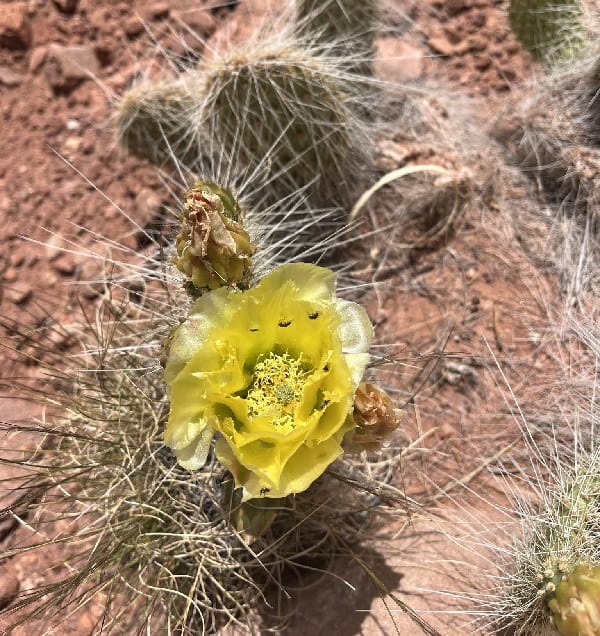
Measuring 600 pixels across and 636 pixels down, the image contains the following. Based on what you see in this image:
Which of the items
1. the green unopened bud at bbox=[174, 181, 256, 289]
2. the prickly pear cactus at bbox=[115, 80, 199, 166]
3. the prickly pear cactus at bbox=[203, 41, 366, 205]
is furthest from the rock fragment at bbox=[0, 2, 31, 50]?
the green unopened bud at bbox=[174, 181, 256, 289]

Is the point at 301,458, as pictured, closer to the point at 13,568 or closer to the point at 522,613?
the point at 522,613

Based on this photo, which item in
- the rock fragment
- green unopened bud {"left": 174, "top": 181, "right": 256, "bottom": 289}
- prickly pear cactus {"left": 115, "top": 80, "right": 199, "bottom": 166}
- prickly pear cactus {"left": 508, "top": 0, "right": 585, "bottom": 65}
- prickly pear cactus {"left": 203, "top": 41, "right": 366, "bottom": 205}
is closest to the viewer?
green unopened bud {"left": 174, "top": 181, "right": 256, "bottom": 289}

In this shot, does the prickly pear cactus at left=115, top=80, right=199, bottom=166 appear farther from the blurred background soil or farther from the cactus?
the cactus

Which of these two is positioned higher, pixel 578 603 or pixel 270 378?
pixel 270 378

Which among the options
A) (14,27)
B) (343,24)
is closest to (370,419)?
(343,24)

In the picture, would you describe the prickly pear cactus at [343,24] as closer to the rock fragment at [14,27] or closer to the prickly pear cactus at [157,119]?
the prickly pear cactus at [157,119]

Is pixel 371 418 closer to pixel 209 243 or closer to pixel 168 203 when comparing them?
pixel 209 243
